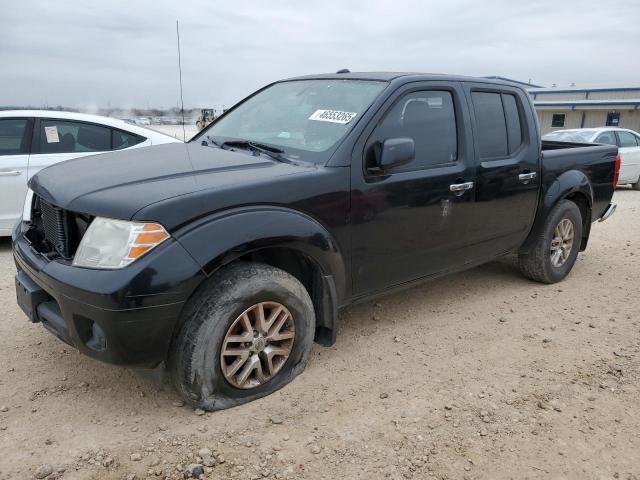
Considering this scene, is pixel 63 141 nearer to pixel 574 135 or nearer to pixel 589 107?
pixel 574 135

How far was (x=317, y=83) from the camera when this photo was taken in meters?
→ 3.92

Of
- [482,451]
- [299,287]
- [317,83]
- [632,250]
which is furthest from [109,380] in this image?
[632,250]

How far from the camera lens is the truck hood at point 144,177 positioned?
8.45 ft

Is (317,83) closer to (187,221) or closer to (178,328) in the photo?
(187,221)

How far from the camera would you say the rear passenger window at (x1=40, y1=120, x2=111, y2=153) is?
592 centimetres

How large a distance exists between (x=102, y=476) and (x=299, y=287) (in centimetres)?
133

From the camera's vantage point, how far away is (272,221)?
280cm

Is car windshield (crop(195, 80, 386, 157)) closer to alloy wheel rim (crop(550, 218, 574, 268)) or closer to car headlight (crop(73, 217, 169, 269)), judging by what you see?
car headlight (crop(73, 217, 169, 269))

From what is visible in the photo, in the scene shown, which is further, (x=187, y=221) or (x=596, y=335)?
(x=596, y=335)

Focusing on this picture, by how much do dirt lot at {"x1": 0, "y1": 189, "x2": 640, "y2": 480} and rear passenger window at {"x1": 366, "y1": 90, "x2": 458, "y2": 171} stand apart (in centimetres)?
130

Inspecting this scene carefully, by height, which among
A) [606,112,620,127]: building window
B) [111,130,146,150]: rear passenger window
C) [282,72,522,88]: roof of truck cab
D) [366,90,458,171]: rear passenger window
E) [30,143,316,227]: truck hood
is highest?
[606,112,620,127]: building window

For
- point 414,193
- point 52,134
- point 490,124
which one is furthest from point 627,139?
point 52,134

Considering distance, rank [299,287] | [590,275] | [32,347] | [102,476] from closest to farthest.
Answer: [102,476] → [299,287] → [32,347] → [590,275]

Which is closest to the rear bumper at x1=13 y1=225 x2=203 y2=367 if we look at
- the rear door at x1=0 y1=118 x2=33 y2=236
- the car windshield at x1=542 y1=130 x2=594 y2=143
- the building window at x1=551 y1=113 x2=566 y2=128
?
the rear door at x1=0 y1=118 x2=33 y2=236
